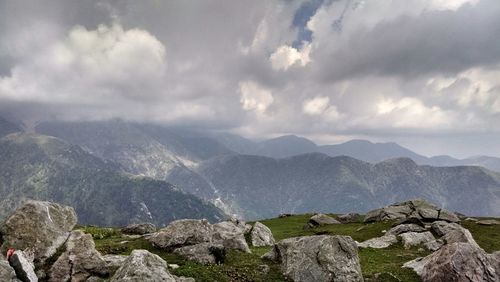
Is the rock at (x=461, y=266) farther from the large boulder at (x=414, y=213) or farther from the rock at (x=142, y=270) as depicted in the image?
the large boulder at (x=414, y=213)

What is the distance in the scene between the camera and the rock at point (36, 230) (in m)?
33.1

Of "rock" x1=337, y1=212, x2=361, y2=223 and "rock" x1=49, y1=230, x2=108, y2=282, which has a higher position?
"rock" x1=49, y1=230, x2=108, y2=282

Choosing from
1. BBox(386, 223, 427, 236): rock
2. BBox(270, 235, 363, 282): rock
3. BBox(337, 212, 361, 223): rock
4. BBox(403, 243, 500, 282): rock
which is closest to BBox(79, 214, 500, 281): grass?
Answer: BBox(270, 235, 363, 282): rock

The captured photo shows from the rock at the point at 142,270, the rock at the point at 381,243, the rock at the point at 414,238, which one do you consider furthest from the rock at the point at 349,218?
the rock at the point at 142,270

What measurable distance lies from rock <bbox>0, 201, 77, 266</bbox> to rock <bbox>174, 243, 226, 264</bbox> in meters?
11.1

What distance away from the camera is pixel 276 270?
37.2 meters

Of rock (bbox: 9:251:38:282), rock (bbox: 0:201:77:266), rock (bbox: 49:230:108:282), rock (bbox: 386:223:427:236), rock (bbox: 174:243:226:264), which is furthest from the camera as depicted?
rock (bbox: 386:223:427:236)

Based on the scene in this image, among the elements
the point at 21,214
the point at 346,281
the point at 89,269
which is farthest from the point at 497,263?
the point at 21,214

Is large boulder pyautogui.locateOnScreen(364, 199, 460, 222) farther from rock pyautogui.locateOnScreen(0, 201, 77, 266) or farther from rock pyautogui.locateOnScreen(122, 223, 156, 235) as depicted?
rock pyautogui.locateOnScreen(0, 201, 77, 266)

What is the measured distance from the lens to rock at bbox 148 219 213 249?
43.2 meters

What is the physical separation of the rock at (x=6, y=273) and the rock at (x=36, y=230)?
5.92m

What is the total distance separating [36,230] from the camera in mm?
34531

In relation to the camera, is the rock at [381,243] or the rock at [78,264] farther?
the rock at [381,243]

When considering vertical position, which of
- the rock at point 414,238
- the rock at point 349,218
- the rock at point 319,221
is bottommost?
the rock at point 349,218
